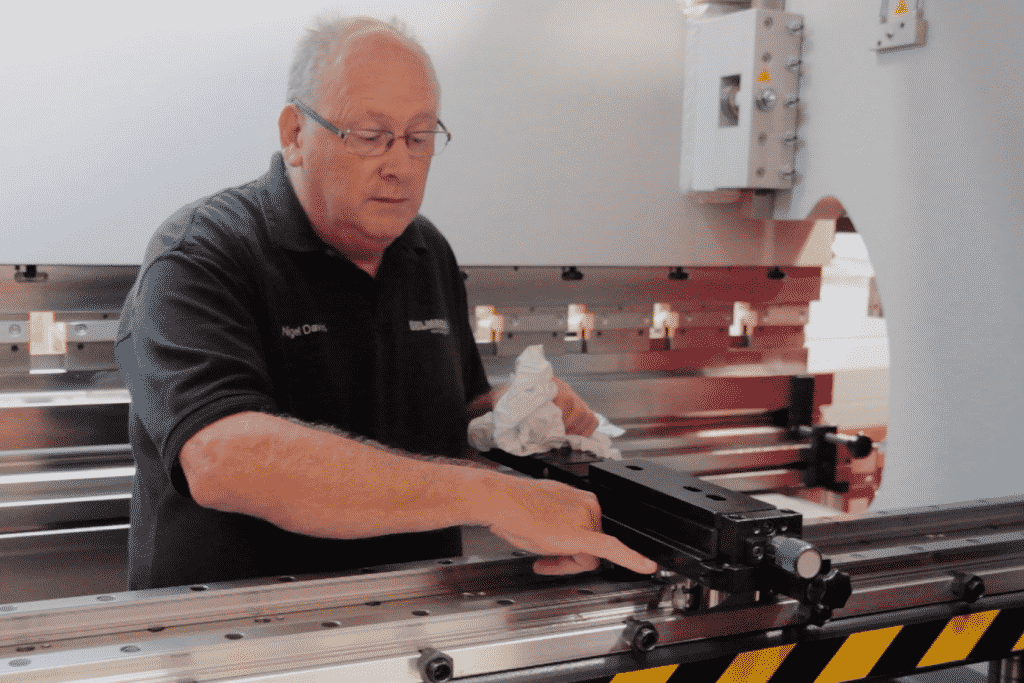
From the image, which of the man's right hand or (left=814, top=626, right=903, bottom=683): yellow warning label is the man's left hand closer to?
the man's right hand

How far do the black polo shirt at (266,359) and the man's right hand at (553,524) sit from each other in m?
0.31

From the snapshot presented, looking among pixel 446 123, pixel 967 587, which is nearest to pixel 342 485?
pixel 967 587

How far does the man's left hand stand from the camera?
156cm

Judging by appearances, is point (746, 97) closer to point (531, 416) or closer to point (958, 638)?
point (531, 416)

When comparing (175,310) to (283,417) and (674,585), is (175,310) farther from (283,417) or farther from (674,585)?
(674,585)

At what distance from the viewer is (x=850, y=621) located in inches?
43.4

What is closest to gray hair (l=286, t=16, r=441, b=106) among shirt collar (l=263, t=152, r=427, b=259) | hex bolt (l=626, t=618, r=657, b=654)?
shirt collar (l=263, t=152, r=427, b=259)

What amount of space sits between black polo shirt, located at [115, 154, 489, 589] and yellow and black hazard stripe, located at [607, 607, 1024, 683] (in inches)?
23.3

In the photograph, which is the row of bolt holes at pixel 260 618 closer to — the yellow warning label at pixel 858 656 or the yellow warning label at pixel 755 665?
the yellow warning label at pixel 755 665

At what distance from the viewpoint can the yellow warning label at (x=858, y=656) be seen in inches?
42.9

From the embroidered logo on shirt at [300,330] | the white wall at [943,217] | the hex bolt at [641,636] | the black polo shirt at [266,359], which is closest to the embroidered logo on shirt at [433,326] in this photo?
the black polo shirt at [266,359]

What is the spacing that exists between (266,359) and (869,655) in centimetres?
87

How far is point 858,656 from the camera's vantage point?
1103 mm

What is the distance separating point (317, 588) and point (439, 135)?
2.67 feet
